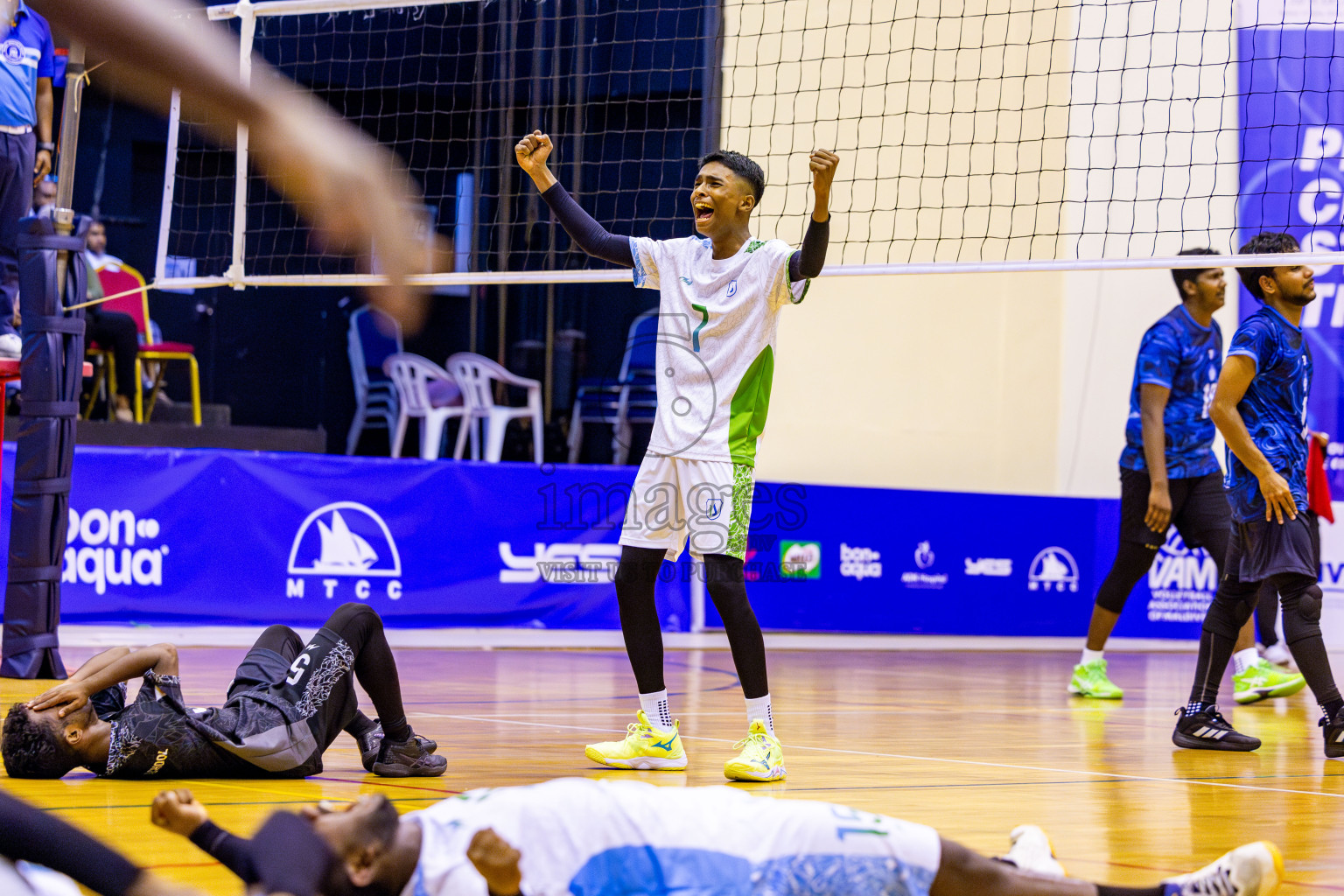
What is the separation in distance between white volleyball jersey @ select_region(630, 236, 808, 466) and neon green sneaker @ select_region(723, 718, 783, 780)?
0.76 m

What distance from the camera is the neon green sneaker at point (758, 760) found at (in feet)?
12.7

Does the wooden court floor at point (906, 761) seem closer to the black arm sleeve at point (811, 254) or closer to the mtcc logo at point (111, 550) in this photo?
the mtcc logo at point (111, 550)

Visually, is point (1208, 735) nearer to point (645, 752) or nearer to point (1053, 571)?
point (645, 752)

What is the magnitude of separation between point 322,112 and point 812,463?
33.4 feet

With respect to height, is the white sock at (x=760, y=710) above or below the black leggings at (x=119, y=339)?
below

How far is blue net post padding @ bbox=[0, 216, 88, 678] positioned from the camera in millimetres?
6359

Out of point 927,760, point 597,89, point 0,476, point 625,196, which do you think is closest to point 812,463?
point 625,196

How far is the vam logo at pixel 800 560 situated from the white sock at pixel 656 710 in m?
5.31

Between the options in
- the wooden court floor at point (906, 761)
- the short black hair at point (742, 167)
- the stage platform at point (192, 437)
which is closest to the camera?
the wooden court floor at point (906, 761)

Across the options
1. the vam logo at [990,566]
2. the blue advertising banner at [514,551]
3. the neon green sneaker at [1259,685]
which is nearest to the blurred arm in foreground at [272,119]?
the blue advertising banner at [514,551]

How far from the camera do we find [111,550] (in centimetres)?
776

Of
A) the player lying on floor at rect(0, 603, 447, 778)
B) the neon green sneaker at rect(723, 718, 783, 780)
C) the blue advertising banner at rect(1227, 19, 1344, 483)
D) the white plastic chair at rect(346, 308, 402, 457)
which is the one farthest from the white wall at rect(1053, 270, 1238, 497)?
the player lying on floor at rect(0, 603, 447, 778)

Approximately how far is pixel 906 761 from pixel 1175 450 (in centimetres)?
275

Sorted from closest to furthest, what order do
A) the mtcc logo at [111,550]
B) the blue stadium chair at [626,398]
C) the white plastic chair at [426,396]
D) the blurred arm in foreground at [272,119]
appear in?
the blurred arm in foreground at [272,119], the mtcc logo at [111,550], the white plastic chair at [426,396], the blue stadium chair at [626,398]
